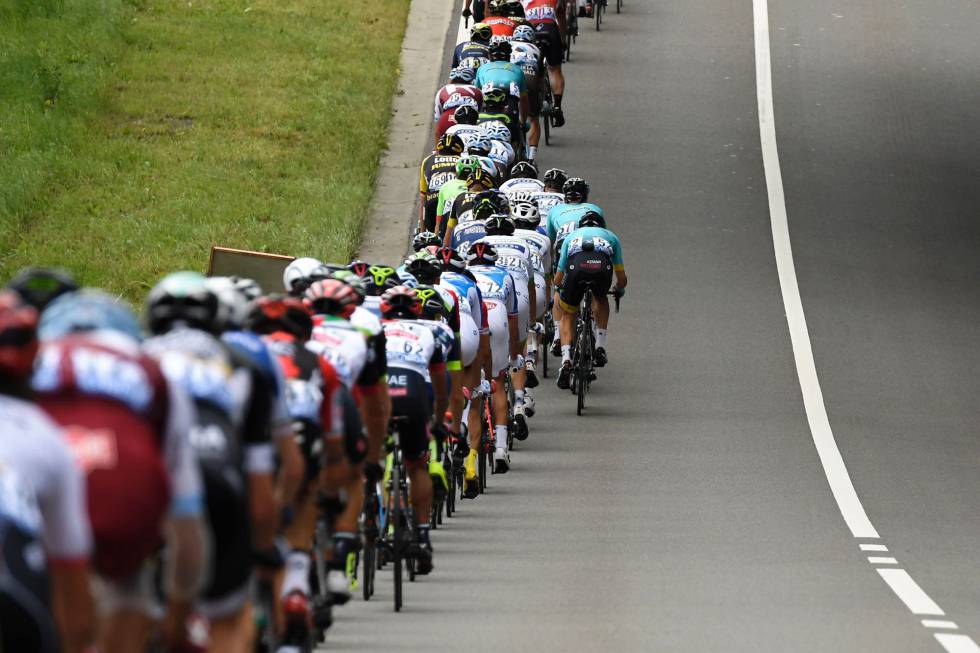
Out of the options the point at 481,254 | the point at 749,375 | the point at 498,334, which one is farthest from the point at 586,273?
the point at 498,334

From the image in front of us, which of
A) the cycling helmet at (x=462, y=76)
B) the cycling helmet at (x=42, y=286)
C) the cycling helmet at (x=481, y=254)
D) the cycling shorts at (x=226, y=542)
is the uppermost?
the cycling helmet at (x=42, y=286)

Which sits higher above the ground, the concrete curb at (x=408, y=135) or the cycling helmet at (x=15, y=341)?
the cycling helmet at (x=15, y=341)

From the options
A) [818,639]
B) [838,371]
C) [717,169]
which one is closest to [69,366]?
[818,639]

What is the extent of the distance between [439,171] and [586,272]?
2126 mm

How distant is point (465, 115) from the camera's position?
2367 cm

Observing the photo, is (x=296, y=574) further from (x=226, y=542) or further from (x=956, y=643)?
(x=956, y=643)

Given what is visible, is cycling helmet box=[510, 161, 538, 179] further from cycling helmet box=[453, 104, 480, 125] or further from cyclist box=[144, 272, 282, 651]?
cyclist box=[144, 272, 282, 651]

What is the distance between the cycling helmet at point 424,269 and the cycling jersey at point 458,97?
29.2 ft

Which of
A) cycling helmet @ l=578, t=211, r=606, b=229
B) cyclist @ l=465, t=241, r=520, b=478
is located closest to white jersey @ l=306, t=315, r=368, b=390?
cyclist @ l=465, t=241, r=520, b=478

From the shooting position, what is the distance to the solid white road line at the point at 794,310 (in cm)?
1729

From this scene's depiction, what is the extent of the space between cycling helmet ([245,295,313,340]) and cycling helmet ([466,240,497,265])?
9033mm

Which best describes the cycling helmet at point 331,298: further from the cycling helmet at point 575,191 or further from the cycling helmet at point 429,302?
the cycling helmet at point 575,191

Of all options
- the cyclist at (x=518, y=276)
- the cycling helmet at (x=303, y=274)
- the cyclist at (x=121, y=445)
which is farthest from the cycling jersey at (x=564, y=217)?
the cyclist at (x=121, y=445)

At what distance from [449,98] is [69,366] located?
18935 millimetres
